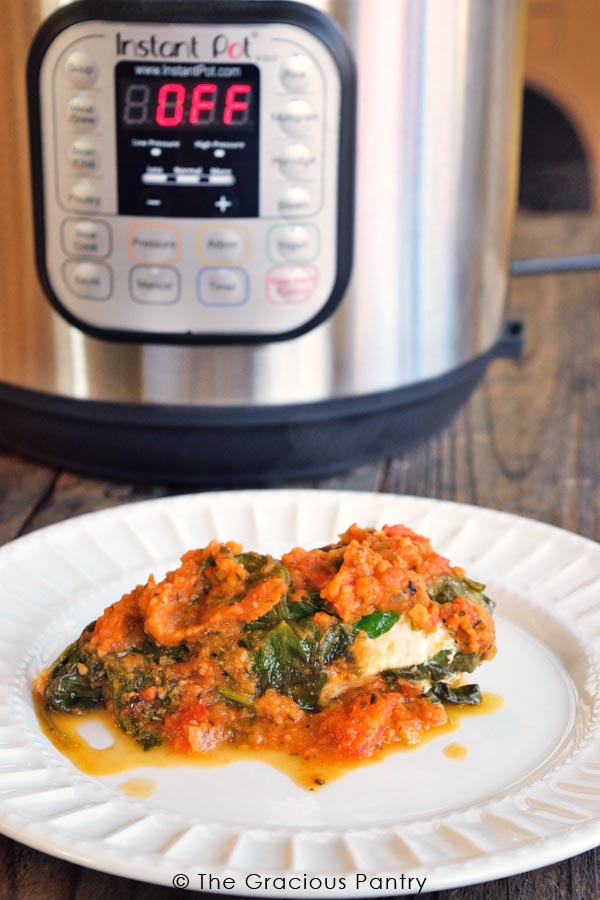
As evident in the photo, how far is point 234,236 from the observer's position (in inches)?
35.2

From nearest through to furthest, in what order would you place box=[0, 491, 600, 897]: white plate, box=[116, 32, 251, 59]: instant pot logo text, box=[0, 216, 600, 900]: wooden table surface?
1. box=[0, 491, 600, 897]: white plate
2. box=[116, 32, 251, 59]: instant pot logo text
3. box=[0, 216, 600, 900]: wooden table surface

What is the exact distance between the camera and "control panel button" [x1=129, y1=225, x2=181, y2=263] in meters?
0.90

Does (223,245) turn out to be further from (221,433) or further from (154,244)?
(221,433)

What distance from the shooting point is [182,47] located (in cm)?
85

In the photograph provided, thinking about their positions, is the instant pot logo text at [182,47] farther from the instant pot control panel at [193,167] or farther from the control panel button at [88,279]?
the control panel button at [88,279]

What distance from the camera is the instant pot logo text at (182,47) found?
0.85 m

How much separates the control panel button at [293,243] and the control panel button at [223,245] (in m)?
0.02

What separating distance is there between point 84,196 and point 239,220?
0.13m

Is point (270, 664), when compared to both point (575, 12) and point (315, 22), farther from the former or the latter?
point (575, 12)

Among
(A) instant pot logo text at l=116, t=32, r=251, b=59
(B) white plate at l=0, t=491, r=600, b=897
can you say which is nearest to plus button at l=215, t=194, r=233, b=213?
(A) instant pot logo text at l=116, t=32, r=251, b=59

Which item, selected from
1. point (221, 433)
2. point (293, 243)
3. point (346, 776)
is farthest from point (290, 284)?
point (346, 776)

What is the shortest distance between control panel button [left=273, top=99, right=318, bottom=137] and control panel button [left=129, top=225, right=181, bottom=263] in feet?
0.39

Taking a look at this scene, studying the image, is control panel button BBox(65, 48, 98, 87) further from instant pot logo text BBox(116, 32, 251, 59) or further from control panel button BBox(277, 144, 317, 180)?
control panel button BBox(277, 144, 317, 180)

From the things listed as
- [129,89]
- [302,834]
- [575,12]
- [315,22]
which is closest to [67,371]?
[129,89]
